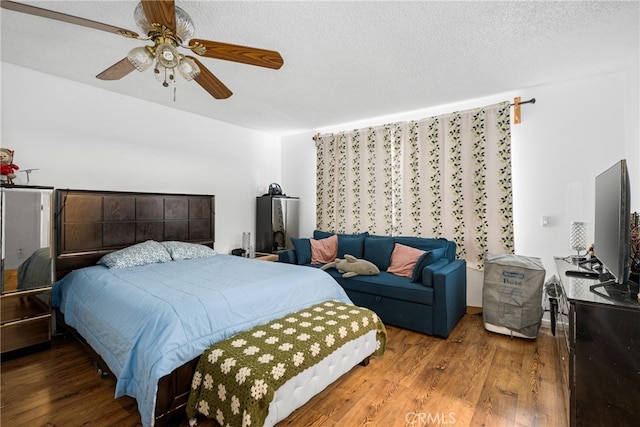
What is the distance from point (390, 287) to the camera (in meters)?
3.14

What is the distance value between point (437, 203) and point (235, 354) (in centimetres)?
302

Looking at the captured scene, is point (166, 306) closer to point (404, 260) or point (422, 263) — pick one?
point (422, 263)

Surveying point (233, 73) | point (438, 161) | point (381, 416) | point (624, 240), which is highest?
point (233, 73)

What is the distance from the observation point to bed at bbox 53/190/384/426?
5.48 ft

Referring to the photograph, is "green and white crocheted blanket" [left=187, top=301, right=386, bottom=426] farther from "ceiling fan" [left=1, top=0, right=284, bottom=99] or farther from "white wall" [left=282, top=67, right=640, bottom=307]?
"white wall" [left=282, top=67, right=640, bottom=307]

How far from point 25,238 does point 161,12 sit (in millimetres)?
2346

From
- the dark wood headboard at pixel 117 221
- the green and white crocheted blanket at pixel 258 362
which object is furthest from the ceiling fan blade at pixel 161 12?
the dark wood headboard at pixel 117 221

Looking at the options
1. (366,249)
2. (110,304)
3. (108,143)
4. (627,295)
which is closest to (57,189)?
(108,143)

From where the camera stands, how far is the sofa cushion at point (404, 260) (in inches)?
135

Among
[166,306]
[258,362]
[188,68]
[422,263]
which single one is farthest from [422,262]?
[188,68]

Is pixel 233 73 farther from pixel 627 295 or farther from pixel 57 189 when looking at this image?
pixel 627 295

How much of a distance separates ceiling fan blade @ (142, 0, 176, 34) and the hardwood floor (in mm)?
2261

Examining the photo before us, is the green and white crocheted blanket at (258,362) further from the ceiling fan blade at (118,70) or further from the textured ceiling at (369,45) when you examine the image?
the textured ceiling at (369,45)

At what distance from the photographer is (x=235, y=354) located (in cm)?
165
